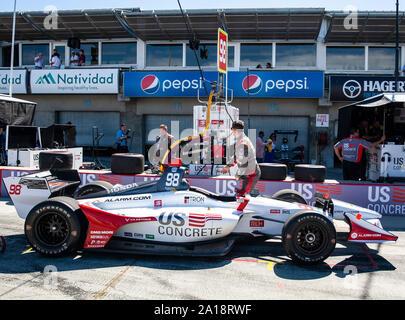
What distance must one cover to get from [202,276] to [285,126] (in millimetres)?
14042

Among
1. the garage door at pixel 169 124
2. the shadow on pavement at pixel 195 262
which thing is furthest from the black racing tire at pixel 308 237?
the garage door at pixel 169 124

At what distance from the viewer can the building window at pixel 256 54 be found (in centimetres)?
1845

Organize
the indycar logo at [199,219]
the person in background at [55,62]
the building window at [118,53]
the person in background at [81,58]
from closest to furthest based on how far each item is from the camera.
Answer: the indycar logo at [199,219], the person in background at [55,62], the person in background at [81,58], the building window at [118,53]

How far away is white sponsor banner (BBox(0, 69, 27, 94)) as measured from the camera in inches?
700

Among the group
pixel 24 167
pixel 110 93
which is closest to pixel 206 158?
pixel 24 167

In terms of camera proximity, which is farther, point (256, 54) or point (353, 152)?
point (256, 54)

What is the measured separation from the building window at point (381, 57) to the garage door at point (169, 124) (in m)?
9.17

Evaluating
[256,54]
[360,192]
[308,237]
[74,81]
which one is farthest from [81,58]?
[308,237]

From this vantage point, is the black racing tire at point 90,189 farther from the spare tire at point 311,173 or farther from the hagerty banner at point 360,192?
the spare tire at point 311,173

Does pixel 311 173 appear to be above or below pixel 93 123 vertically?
below

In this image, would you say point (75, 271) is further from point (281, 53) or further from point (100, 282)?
point (281, 53)

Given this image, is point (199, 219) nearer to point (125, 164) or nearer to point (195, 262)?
point (195, 262)

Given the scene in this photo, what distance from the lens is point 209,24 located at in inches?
675
